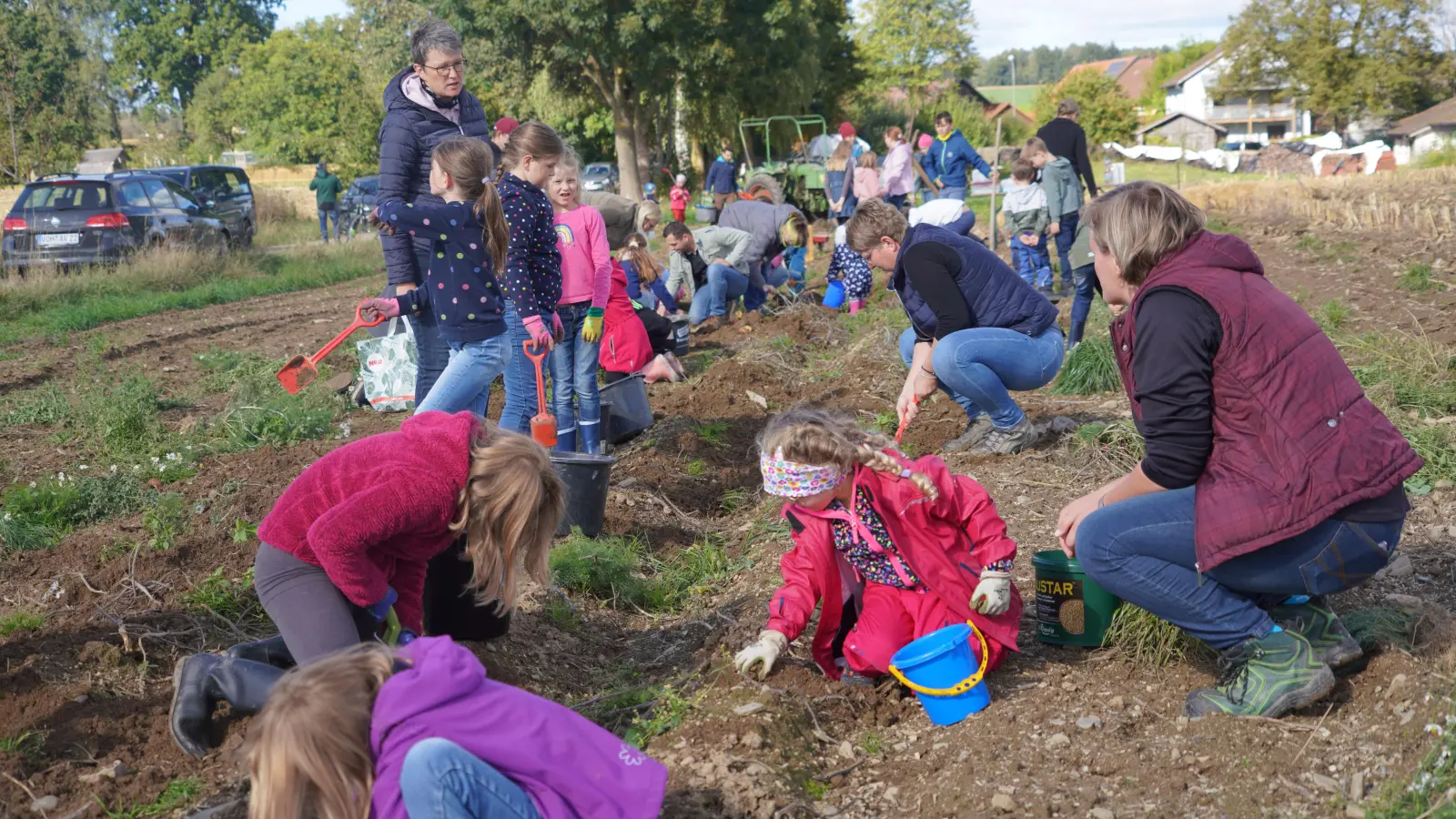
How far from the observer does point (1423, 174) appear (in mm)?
22297

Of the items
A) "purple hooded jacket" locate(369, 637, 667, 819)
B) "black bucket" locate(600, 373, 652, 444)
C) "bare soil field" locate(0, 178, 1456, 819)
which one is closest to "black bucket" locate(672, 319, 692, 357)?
"bare soil field" locate(0, 178, 1456, 819)

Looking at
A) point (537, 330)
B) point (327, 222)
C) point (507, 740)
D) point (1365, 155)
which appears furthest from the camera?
point (1365, 155)

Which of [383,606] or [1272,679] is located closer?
[1272,679]

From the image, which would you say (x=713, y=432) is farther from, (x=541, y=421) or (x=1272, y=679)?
(x=1272, y=679)

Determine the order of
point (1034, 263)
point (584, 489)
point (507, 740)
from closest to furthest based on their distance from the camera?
point (507, 740)
point (584, 489)
point (1034, 263)

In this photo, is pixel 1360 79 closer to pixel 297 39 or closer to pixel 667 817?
pixel 297 39

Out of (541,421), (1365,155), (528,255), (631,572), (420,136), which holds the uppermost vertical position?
(420,136)

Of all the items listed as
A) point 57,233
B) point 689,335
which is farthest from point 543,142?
point 57,233

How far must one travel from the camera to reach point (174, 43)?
65.0 m

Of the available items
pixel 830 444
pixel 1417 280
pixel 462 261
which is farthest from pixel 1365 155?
pixel 830 444

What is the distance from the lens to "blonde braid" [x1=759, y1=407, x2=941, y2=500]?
10.6ft

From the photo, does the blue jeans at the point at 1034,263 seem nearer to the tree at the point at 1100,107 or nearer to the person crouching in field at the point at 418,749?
the person crouching in field at the point at 418,749

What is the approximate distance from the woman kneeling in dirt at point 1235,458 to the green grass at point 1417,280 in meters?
7.36

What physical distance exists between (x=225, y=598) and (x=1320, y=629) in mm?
3673
